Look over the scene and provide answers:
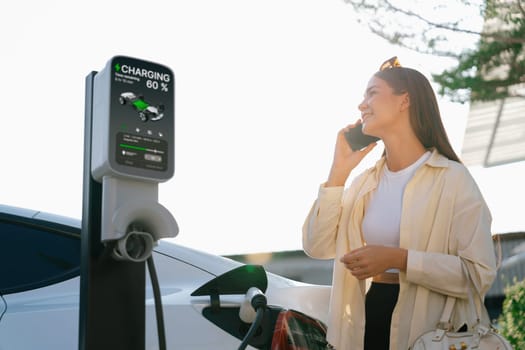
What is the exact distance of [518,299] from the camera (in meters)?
7.85

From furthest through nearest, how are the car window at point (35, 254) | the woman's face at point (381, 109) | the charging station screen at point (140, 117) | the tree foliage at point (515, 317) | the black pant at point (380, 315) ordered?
the tree foliage at point (515, 317) < the car window at point (35, 254) < the woman's face at point (381, 109) < the black pant at point (380, 315) < the charging station screen at point (140, 117)

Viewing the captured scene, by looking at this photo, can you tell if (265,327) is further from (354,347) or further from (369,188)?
(369,188)

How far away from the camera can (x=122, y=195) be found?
6.04 feet

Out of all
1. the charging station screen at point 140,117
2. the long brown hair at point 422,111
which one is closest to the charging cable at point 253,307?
the charging station screen at point 140,117

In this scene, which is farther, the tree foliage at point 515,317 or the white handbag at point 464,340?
the tree foliage at point 515,317

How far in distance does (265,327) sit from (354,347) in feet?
1.10

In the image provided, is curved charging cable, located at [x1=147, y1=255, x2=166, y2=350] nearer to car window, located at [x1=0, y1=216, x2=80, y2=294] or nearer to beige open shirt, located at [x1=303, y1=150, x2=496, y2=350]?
beige open shirt, located at [x1=303, y1=150, x2=496, y2=350]

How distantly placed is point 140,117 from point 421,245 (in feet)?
3.35

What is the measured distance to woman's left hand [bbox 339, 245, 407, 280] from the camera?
235 cm

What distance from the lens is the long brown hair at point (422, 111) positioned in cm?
264

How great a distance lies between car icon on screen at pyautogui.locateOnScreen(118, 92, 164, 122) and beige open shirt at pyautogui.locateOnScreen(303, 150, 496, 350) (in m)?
0.89

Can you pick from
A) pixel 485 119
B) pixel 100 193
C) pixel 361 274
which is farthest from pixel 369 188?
pixel 485 119

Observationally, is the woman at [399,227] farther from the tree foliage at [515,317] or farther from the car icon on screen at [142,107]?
the tree foliage at [515,317]

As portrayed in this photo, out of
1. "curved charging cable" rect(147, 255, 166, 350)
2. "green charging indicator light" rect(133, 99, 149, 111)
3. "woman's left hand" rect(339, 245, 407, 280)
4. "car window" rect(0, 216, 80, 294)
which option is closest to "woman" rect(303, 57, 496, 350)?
"woman's left hand" rect(339, 245, 407, 280)
